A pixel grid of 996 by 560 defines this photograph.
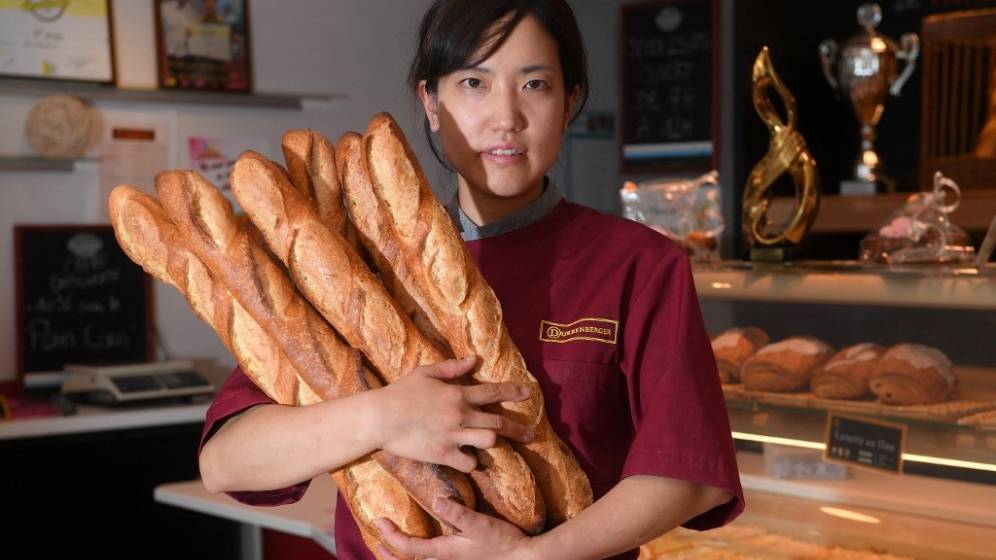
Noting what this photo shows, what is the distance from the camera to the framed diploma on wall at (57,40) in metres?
3.71

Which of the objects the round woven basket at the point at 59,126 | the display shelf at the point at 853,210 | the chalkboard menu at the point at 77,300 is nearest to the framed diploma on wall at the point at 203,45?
the round woven basket at the point at 59,126

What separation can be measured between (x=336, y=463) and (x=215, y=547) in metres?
2.77

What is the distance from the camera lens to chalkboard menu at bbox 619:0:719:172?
461cm

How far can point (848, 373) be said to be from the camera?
199 centimetres

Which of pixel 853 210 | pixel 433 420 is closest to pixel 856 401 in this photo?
pixel 433 420

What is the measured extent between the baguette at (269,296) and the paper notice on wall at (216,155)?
3.04m

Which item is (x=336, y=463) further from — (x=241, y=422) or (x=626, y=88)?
(x=626, y=88)

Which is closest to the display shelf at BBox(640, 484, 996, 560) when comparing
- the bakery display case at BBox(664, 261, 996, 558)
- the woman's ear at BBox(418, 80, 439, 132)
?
the bakery display case at BBox(664, 261, 996, 558)

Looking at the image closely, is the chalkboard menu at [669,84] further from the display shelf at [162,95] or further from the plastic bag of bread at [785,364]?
the plastic bag of bread at [785,364]

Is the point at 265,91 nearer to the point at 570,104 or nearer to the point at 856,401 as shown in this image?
the point at 856,401

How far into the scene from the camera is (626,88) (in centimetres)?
483

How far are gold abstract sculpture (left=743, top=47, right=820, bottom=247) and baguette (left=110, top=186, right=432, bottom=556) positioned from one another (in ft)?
4.42

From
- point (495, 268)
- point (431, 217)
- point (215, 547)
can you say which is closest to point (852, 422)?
point (495, 268)

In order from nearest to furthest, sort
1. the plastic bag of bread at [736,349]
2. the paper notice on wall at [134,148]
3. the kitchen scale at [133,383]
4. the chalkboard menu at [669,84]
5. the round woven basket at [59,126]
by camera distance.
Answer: the plastic bag of bread at [736,349]
the kitchen scale at [133,383]
the round woven basket at [59,126]
the paper notice on wall at [134,148]
the chalkboard menu at [669,84]
